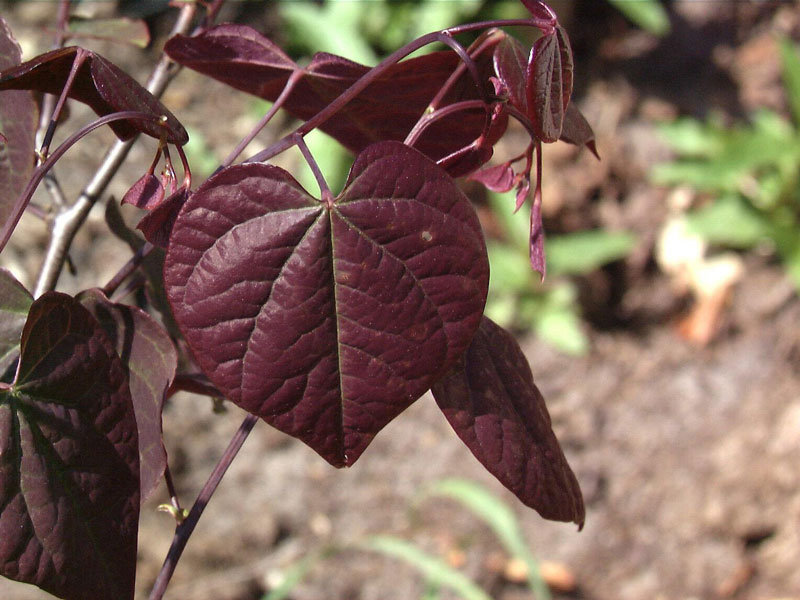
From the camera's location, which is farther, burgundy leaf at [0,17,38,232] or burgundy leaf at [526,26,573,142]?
burgundy leaf at [0,17,38,232]

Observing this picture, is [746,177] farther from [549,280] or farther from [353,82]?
[353,82]

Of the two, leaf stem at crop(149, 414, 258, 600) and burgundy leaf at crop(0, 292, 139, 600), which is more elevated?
burgundy leaf at crop(0, 292, 139, 600)

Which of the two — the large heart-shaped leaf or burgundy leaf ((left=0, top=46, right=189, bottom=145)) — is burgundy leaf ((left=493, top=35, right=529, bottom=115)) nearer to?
the large heart-shaped leaf

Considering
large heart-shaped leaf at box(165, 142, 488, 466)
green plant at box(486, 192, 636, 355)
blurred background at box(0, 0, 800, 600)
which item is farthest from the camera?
green plant at box(486, 192, 636, 355)

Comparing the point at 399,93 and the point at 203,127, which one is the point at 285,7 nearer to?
the point at 203,127

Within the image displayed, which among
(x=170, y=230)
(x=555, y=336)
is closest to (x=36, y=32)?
(x=555, y=336)

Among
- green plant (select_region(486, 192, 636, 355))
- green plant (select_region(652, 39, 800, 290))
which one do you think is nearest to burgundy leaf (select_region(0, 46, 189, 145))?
green plant (select_region(486, 192, 636, 355))
